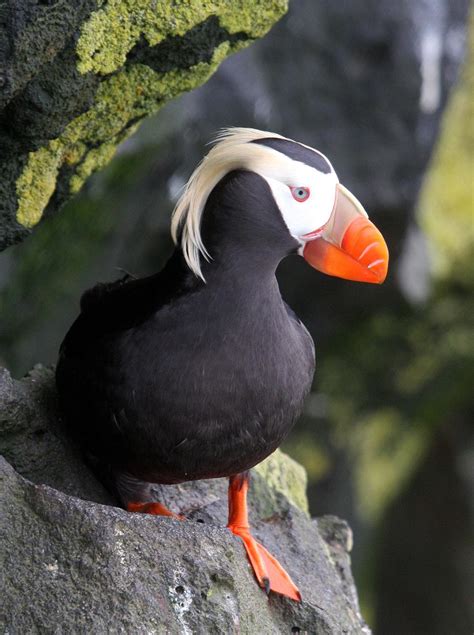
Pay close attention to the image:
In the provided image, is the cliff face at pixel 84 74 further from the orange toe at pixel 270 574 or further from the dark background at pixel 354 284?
the dark background at pixel 354 284

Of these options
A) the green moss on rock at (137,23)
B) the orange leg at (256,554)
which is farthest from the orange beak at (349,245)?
the orange leg at (256,554)

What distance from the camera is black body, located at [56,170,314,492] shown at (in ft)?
7.13

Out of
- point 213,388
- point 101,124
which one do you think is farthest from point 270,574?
point 101,124

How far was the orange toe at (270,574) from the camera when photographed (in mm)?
2287

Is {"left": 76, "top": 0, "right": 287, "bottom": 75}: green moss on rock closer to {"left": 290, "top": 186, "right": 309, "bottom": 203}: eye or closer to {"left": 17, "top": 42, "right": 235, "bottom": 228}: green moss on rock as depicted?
{"left": 17, "top": 42, "right": 235, "bottom": 228}: green moss on rock

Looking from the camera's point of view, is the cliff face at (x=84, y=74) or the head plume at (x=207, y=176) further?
the head plume at (x=207, y=176)

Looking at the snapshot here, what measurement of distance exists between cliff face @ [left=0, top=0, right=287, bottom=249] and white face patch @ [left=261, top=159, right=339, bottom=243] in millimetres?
466

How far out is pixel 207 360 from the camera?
2.18 meters

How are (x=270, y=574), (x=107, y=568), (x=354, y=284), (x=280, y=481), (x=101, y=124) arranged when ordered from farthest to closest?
1. (x=354, y=284)
2. (x=280, y=481)
3. (x=101, y=124)
4. (x=270, y=574)
5. (x=107, y=568)

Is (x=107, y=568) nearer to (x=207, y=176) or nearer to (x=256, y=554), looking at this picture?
(x=256, y=554)

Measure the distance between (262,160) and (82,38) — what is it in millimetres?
478

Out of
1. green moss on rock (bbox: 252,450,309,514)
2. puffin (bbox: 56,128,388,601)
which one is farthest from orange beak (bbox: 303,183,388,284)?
green moss on rock (bbox: 252,450,309,514)

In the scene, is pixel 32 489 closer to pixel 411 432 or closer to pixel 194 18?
pixel 194 18

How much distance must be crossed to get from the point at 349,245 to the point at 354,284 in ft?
10.2
